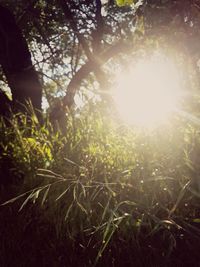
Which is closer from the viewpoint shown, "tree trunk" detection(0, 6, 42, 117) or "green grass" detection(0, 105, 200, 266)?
"green grass" detection(0, 105, 200, 266)

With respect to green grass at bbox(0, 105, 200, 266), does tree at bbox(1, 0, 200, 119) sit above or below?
above

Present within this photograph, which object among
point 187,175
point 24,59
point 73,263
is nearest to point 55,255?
point 73,263

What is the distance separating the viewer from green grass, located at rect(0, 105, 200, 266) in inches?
71.3

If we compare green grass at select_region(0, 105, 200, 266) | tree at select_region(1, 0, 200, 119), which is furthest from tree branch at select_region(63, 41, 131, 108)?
green grass at select_region(0, 105, 200, 266)

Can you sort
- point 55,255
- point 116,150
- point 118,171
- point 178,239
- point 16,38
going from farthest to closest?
point 16,38 < point 116,150 < point 118,171 < point 55,255 < point 178,239

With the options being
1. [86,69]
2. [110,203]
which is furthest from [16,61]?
[110,203]

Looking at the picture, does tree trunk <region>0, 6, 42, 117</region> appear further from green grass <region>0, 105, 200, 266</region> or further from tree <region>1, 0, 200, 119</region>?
green grass <region>0, 105, 200, 266</region>

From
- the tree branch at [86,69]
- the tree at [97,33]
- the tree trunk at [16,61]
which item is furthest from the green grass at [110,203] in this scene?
the tree branch at [86,69]

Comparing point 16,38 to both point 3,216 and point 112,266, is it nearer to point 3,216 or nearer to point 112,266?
point 3,216

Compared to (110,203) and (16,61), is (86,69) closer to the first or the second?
(16,61)

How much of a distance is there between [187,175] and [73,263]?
0.79 m

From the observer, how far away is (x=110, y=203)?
205 cm

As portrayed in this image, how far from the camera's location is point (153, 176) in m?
2.07

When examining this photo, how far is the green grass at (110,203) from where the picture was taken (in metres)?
1.81
